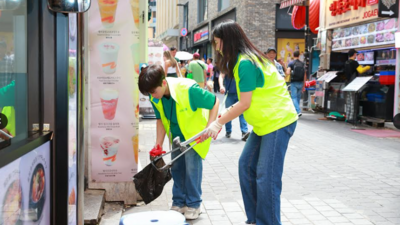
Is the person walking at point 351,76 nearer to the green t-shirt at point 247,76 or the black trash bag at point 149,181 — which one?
the black trash bag at point 149,181

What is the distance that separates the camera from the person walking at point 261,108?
3.76m

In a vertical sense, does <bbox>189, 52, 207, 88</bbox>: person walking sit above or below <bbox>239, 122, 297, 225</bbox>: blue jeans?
above

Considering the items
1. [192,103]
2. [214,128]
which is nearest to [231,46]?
[214,128]

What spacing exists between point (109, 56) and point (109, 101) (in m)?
0.46

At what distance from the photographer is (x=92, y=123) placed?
525cm

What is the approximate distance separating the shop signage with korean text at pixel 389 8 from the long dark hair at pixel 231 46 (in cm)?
876

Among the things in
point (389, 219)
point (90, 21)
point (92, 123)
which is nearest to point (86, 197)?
point (92, 123)

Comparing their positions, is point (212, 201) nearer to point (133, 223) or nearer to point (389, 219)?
point (389, 219)

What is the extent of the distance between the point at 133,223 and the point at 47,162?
62cm

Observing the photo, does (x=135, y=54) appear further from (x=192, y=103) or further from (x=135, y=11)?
(x=192, y=103)

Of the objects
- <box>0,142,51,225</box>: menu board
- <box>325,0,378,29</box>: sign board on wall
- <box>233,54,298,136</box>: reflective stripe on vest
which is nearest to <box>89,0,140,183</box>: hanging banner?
<box>233,54,298,136</box>: reflective stripe on vest

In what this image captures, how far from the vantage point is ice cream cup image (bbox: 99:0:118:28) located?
514cm

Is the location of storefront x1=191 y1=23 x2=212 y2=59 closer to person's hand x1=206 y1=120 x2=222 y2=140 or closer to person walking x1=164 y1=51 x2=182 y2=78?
person walking x1=164 y1=51 x2=182 y2=78

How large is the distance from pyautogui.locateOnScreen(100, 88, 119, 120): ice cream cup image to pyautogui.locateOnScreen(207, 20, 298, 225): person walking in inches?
64.8
